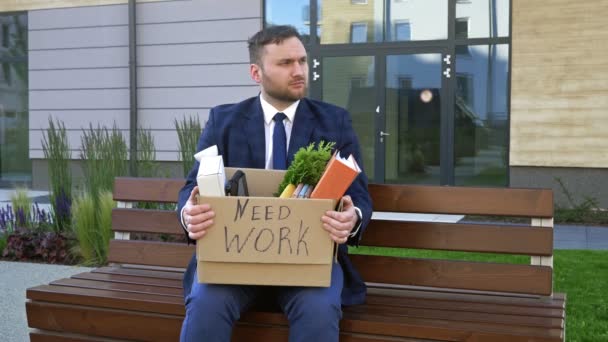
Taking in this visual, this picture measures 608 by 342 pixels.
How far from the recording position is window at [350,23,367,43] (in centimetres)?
1218

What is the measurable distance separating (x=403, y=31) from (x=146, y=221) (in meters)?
8.89

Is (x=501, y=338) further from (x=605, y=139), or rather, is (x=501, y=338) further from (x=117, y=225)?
(x=605, y=139)

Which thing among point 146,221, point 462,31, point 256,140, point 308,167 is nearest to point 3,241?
point 146,221

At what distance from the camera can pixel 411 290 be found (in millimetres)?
3260

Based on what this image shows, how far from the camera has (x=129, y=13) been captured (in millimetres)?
12984

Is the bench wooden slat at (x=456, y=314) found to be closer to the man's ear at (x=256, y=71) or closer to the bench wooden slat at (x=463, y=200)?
the bench wooden slat at (x=463, y=200)

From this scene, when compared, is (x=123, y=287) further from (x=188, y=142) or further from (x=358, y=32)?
(x=358, y=32)

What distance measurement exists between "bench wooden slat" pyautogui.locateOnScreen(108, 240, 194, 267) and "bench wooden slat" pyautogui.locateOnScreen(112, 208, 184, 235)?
7 centimetres

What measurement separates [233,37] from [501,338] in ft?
Answer: 34.8

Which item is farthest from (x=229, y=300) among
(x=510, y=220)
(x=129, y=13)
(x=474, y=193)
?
(x=129, y=13)

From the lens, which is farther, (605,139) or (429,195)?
(605,139)

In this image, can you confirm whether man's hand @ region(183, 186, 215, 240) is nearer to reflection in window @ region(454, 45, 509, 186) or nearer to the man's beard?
the man's beard

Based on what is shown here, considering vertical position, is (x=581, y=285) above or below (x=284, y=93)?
below

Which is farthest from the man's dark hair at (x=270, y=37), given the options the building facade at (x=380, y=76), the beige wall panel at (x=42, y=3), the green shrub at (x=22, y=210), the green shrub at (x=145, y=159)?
the beige wall panel at (x=42, y=3)
